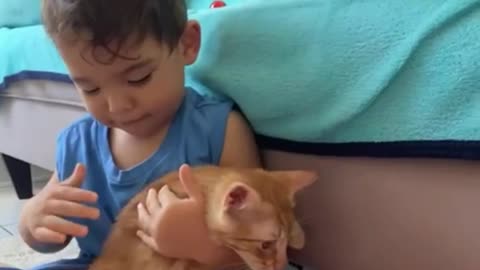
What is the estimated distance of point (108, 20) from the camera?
764 mm

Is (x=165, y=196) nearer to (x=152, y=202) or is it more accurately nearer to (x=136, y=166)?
(x=152, y=202)

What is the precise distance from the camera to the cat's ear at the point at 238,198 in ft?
2.24

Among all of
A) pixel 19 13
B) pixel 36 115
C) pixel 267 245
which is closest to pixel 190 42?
pixel 267 245

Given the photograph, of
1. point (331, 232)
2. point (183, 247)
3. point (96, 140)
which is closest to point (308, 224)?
point (331, 232)

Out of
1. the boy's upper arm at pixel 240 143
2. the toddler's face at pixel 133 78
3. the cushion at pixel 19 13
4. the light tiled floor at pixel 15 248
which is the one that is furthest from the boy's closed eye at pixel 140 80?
the cushion at pixel 19 13

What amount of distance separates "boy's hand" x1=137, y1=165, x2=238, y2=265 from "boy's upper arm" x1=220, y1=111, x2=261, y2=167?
110 mm

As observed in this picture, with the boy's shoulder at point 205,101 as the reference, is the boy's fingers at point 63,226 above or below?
below

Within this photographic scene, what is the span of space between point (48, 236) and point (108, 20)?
269 mm

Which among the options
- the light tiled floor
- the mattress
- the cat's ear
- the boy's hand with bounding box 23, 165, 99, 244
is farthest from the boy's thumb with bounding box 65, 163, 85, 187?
the light tiled floor

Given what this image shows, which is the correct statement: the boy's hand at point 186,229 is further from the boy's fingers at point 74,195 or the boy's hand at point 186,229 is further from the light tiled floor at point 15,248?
the light tiled floor at point 15,248

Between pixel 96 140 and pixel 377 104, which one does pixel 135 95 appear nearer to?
pixel 96 140

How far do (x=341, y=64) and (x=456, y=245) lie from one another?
22 centimetres

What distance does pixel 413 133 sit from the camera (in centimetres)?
67

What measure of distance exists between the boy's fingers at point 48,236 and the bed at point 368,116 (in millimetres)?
265
